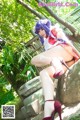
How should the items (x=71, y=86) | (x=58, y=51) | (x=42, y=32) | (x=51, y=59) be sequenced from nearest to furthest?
(x=51, y=59)
(x=58, y=51)
(x=42, y=32)
(x=71, y=86)

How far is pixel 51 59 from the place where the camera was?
3275 mm

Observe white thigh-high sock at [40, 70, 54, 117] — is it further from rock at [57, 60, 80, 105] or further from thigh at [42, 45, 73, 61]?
rock at [57, 60, 80, 105]

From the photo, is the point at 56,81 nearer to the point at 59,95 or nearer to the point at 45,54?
the point at 59,95

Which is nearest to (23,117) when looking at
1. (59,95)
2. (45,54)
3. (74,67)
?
(59,95)

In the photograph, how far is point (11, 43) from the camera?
7625 millimetres

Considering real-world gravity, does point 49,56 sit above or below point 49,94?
above

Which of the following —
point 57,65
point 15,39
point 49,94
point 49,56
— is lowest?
point 49,94

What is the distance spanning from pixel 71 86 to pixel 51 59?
0.73 meters

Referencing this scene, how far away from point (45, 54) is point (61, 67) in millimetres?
260

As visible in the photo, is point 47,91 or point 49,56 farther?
point 49,56

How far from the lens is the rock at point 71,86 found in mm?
3766

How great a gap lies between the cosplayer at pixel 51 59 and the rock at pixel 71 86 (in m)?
0.26

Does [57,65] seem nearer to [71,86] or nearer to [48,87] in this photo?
[48,87]

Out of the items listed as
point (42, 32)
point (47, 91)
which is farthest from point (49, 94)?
point (42, 32)
